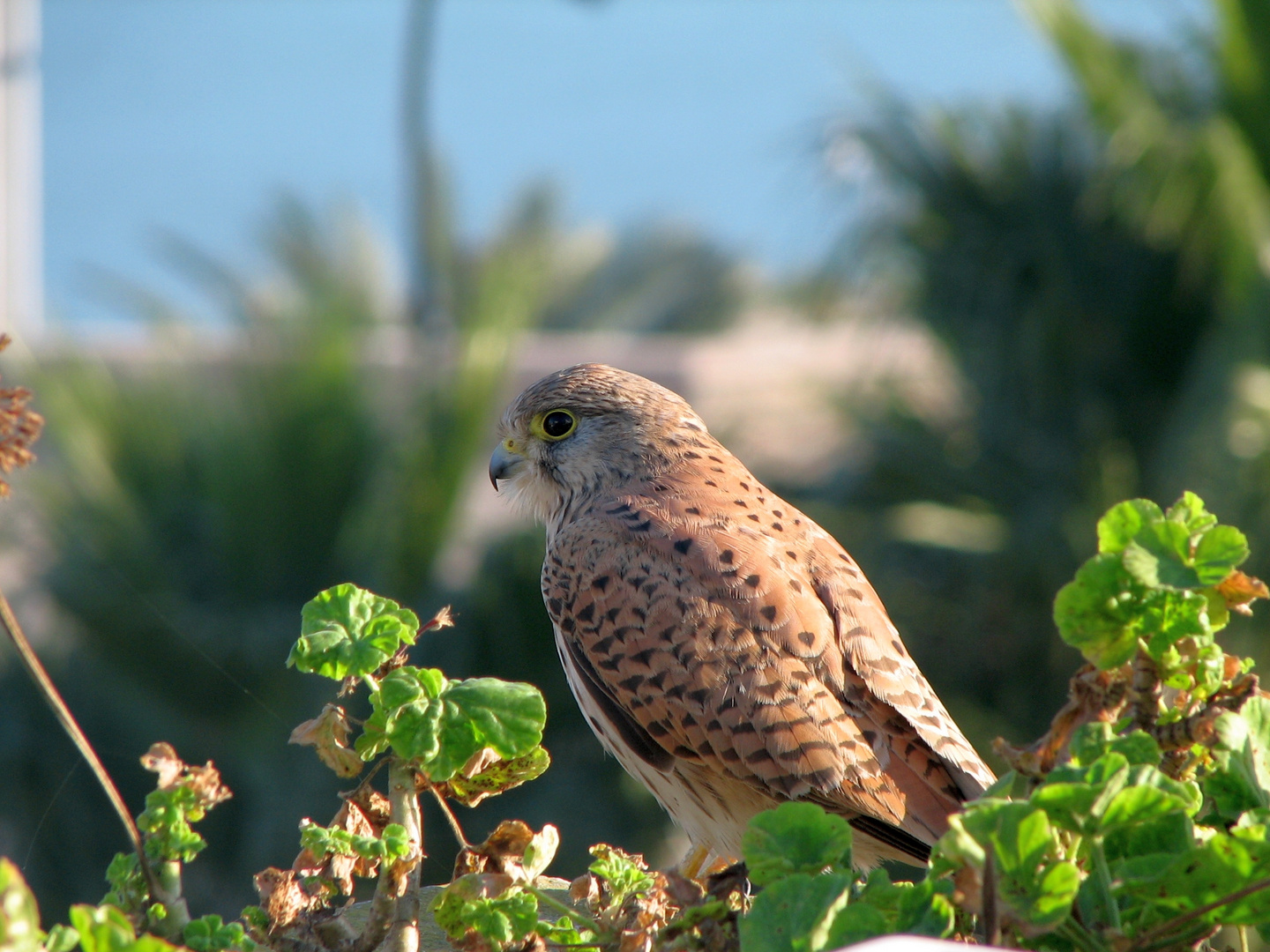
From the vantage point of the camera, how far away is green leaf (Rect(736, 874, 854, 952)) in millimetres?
974

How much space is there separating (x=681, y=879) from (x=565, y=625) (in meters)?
1.35

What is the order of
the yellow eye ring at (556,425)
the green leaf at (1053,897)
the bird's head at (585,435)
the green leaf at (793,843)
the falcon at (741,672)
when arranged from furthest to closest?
1. the yellow eye ring at (556,425)
2. the bird's head at (585,435)
3. the falcon at (741,672)
4. the green leaf at (793,843)
5. the green leaf at (1053,897)

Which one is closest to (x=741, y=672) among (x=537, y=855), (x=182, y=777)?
(x=537, y=855)

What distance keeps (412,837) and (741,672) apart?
108 centimetres

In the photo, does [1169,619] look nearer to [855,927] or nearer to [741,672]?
[855,927]

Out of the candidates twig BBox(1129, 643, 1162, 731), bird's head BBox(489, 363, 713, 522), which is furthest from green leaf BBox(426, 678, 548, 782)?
bird's head BBox(489, 363, 713, 522)

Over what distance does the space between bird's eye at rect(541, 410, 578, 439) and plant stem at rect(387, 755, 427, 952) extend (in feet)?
5.70

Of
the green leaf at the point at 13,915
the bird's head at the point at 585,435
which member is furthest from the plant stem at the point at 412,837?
the bird's head at the point at 585,435

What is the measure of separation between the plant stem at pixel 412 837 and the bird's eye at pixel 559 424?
1.74 meters

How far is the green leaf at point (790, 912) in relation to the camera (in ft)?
3.20

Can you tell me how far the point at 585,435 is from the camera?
2938 mm

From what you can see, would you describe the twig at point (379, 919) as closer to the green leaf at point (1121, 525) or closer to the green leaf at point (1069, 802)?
the green leaf at point (1069, 802)

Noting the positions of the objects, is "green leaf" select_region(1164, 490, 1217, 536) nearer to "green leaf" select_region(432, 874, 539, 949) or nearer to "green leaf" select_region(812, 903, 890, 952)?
"green leaf" select_region(812, 903, 890, 952)

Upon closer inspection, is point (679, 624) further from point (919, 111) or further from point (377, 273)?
point (377, 273)
